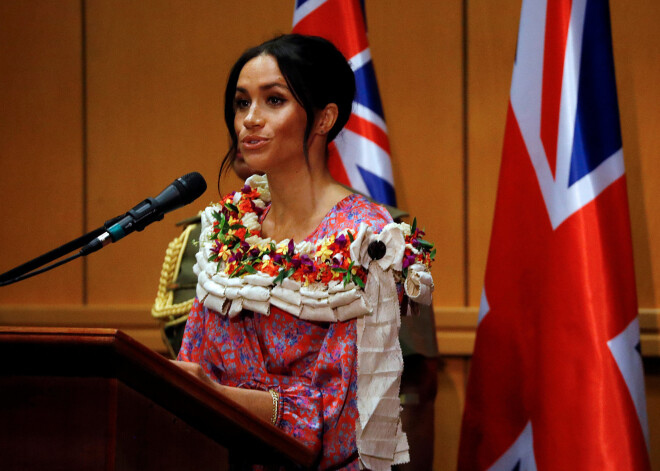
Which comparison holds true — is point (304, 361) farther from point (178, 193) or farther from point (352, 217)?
point (178, 193)

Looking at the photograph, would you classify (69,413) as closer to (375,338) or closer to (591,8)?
(375,338)

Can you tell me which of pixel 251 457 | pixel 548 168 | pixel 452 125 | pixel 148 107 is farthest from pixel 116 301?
pixel 251 457

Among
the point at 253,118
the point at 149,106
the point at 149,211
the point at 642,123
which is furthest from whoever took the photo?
the point at 149,106

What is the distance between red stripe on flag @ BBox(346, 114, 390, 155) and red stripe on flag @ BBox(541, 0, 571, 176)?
444mm

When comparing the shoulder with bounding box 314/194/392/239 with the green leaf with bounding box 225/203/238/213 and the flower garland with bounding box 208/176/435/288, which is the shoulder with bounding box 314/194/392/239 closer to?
the flower garland with bounding box 208/176/435/288

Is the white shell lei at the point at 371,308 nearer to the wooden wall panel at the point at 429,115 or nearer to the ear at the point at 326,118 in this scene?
the ear at the point at 326,118

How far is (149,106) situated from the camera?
2688 millimetres

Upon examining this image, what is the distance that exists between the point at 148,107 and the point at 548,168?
1.43 metres

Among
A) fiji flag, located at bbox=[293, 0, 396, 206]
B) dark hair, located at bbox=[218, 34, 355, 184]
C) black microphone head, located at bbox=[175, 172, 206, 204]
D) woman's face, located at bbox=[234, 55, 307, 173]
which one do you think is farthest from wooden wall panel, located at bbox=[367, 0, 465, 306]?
black microphone head, located at bbox=[175, 172, 206, 204]

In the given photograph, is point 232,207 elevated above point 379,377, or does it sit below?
above

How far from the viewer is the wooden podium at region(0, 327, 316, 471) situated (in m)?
0.84

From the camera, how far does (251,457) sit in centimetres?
107

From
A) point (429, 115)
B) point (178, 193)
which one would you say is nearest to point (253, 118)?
point (178, 193)

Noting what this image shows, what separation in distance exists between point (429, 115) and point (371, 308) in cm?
130
